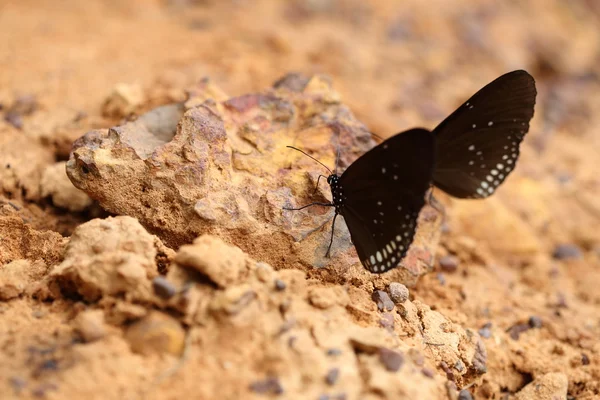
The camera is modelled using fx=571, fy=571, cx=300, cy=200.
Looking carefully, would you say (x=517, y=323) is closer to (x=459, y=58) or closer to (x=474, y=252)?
(x=474, y=252)

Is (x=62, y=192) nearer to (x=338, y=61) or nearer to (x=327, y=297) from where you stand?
(x=327, y=297)

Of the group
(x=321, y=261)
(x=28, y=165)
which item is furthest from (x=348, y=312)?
(x=28, y=165)

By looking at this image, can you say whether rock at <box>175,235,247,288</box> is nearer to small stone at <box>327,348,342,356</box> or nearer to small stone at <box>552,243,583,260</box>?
small stone at <box>327,348,342,356</box>

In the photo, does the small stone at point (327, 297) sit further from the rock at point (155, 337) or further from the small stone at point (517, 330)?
the small stone at point (517, 330)

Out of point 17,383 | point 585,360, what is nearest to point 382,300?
point 585,360

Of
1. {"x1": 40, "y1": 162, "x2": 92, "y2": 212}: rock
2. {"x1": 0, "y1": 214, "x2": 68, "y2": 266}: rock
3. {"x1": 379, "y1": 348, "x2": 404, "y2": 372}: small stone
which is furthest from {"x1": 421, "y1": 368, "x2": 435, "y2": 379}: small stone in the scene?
{"x1": 40, "y1": 162, "x2": 92, "y2": 212}: rock

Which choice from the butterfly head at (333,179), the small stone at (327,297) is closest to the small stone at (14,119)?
the butterfly head at (333,179)
